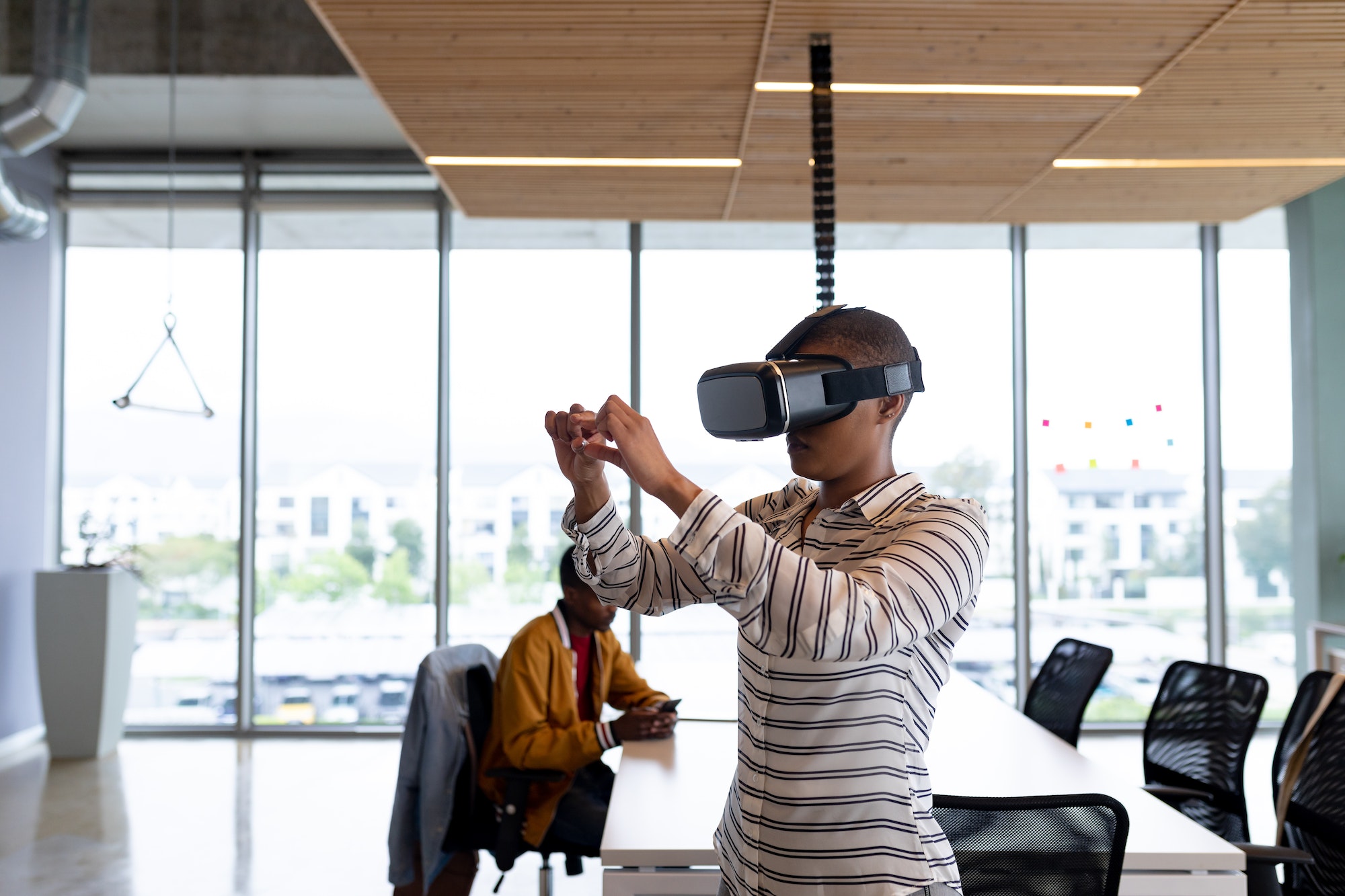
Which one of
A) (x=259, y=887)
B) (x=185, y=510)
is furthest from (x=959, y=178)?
(x=185, y=510)

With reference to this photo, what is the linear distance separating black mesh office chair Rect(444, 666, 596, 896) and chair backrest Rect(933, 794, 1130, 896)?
1.39 metres

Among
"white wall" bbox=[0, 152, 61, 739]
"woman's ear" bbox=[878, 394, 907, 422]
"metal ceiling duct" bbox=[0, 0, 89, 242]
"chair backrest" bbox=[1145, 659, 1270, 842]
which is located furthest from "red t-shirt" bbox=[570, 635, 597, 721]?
"white wall" bbox=[0, 152, 61, 739]

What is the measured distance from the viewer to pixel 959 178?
3910mm

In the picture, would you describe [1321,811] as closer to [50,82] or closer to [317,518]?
[317,518]

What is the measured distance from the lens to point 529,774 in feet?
8.41

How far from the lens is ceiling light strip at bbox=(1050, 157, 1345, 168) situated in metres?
3.73

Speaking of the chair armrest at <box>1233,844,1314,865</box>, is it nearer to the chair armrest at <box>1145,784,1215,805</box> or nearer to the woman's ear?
the chair armrest at <box>1145,784,1215,805</box>

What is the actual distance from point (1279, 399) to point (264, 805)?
5.67m

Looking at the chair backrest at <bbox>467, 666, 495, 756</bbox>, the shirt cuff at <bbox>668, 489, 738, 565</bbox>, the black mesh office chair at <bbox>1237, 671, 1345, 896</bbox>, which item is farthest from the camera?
the chair backrest at <bbox>467, 666, 495, 756</bbox>

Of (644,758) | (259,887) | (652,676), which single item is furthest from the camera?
(652,676)

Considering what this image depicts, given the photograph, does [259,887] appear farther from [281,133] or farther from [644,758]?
[281,133]

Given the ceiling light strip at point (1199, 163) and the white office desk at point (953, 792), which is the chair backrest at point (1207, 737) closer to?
the white office desk at point (953, 792)

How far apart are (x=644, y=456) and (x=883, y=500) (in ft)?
1.00

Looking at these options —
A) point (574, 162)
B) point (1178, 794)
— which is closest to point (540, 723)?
point (1178, 794)
